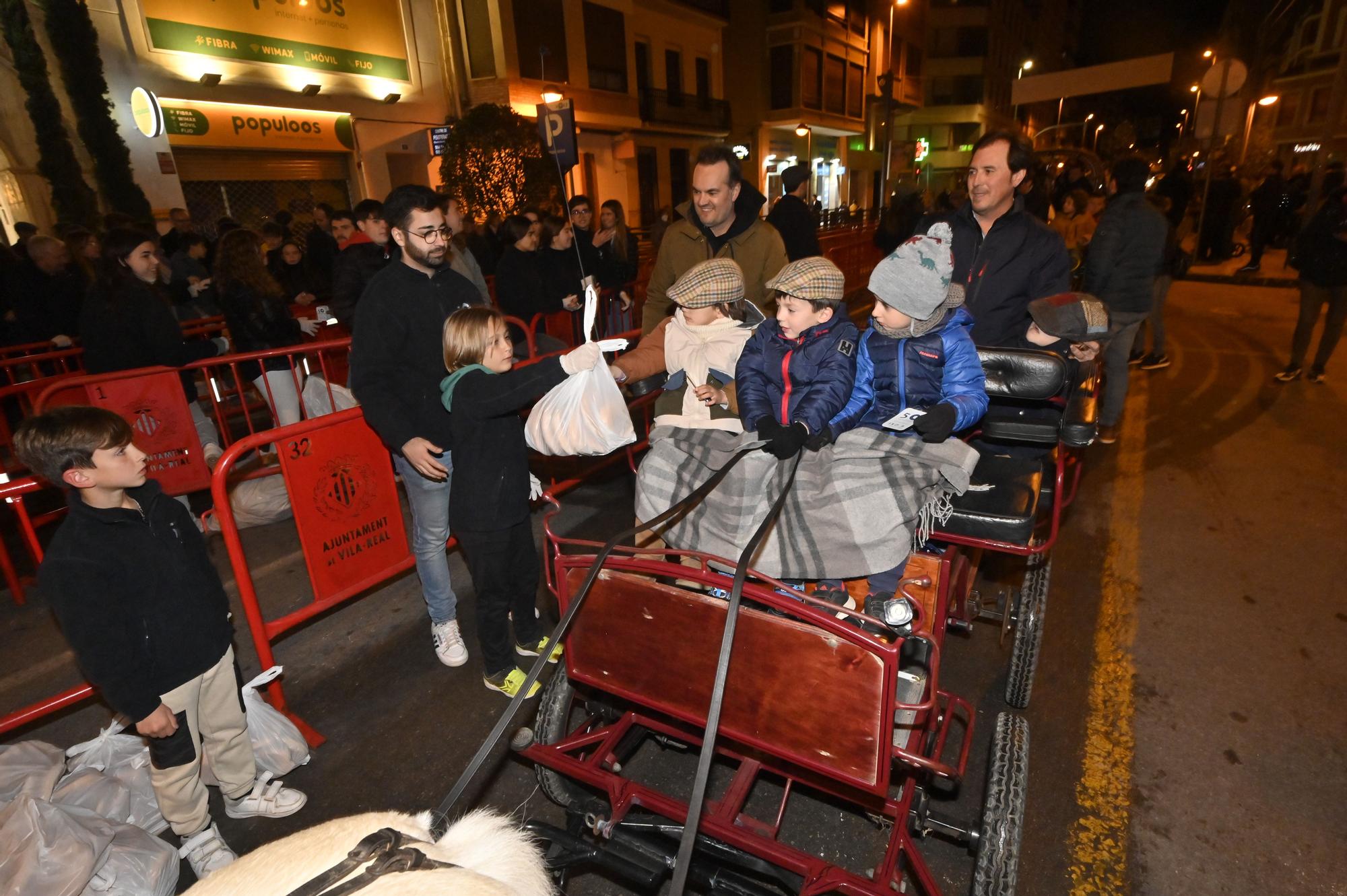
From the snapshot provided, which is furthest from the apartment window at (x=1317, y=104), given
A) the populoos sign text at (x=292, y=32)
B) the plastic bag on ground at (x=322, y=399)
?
the plastic bag on ground at (x=322, y=399)

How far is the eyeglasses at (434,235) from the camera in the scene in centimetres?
323

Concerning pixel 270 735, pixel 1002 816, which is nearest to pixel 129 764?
pixel 270 735

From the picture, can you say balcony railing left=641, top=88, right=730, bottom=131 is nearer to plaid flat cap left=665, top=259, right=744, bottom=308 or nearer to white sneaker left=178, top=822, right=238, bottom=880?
plaid flat cap left=665, top=259, right=744, bottom=308

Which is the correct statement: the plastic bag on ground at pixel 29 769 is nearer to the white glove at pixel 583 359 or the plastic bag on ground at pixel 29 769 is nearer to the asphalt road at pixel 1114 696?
the asphalt road at pixel 1114 696

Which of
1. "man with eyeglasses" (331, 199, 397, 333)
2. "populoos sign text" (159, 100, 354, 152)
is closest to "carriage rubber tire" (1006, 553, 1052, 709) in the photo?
"man with eyeglasses" (331, 199, 397, 333)

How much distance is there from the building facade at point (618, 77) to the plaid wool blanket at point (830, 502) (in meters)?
19.1

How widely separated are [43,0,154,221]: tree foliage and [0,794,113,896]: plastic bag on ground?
14.8 m

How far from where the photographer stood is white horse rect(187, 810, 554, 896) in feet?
4.30

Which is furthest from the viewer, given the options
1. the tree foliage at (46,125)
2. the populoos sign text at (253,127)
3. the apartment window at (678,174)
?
the apartment window at (678,174)

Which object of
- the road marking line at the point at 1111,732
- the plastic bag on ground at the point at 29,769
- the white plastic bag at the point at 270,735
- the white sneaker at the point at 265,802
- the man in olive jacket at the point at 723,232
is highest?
the man in olive jacket at the point at 723,232

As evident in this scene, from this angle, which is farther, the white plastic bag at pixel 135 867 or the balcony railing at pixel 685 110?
the balcony railing at pixel 685 110

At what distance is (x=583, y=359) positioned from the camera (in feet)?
9.05

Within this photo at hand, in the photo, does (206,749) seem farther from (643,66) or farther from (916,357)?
(643,66)

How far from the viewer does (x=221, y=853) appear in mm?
2666
